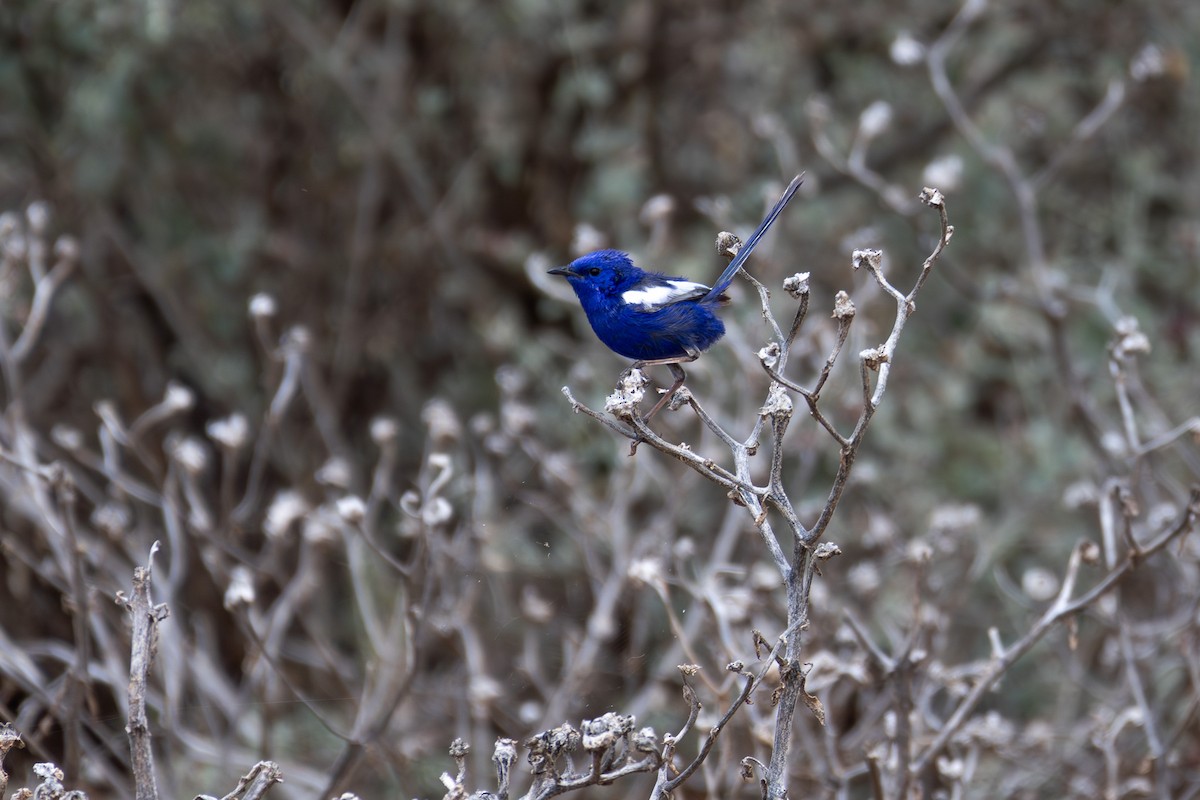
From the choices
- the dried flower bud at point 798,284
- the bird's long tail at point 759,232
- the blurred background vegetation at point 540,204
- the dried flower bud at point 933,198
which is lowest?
the dried flower bud at point 798,284

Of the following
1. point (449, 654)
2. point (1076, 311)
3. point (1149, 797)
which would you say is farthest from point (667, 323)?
point (1076, 311)

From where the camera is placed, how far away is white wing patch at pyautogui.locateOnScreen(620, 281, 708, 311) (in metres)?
2.59

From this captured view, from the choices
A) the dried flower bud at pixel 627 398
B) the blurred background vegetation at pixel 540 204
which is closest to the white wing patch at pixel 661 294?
the dried flower bud at pixel 627 398

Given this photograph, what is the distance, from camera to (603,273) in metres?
2.80

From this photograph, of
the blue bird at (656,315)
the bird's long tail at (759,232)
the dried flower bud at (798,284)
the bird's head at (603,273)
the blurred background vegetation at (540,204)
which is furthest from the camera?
the blurred background vegetation at (540,204)

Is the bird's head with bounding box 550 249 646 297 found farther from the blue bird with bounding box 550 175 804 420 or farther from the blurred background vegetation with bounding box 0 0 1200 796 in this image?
the blurred background vegetation with bounding box 0 0 1200 796

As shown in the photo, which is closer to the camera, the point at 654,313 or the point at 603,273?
the point at 654,313

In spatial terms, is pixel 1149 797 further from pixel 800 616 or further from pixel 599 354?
pixel 599 354

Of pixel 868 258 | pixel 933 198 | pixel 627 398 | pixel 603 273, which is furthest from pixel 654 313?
pixel 933 198

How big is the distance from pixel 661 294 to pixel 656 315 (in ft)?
0.27

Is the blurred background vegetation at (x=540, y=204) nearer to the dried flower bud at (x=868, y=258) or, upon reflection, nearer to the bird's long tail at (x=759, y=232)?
the bird's long tail at (x=759, y=232)

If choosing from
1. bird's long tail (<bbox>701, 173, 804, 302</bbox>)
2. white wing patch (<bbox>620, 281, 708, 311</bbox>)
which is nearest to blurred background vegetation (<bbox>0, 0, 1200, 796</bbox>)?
white wing patch (<bbox>620, 281, 708, 311</bbox>)

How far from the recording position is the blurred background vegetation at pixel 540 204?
551 cm

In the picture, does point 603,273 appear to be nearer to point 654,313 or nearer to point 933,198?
point 654,313
